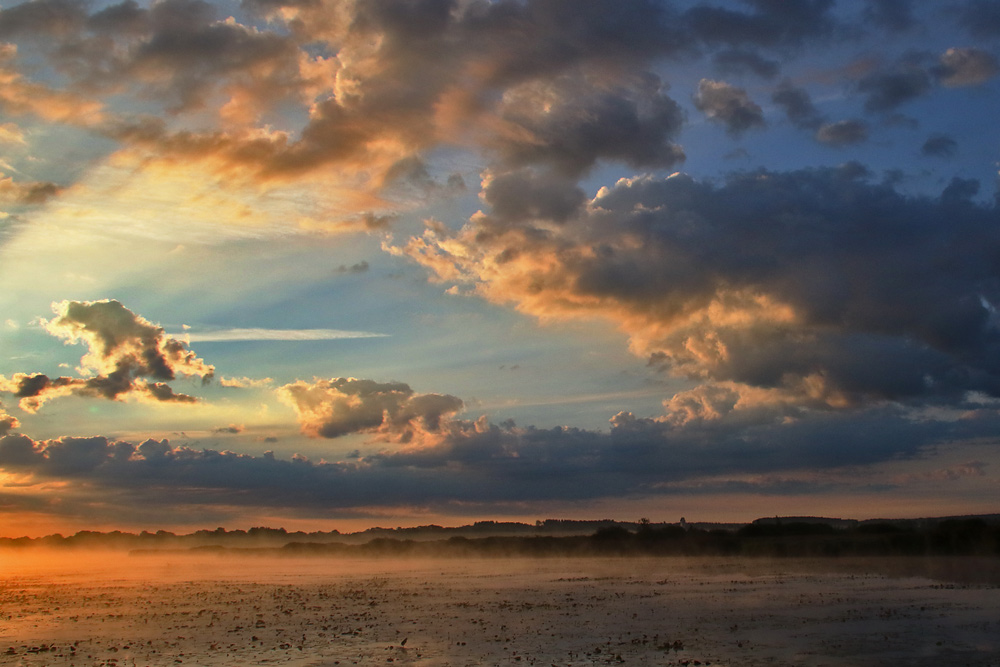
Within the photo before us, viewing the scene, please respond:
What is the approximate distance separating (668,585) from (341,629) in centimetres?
3713

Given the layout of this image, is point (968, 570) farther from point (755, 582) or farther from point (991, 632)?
point (991, 632)

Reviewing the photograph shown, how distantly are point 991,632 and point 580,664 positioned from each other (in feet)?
64.0

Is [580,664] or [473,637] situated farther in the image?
[473,637]

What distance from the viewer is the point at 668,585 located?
68.5 m

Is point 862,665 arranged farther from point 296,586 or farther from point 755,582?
point 296,586

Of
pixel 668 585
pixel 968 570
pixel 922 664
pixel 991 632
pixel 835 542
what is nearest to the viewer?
pixel 922 664

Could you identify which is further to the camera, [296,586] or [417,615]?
[296,586]

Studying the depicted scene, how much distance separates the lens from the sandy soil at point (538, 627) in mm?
29781

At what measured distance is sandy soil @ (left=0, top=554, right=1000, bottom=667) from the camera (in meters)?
29.8

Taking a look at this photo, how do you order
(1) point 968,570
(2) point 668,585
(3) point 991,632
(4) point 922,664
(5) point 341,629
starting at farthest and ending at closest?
(1) point 968,570 < (2) point 668,585 < (5) point 341,629 < (3) point 991,632 < (4) point 922,664

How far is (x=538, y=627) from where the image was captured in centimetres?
3916

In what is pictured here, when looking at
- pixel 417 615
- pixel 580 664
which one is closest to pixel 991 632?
pixel 580 664

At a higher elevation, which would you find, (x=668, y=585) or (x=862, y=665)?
(x=862, y=665)

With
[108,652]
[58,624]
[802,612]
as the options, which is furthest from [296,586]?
[802,612]
